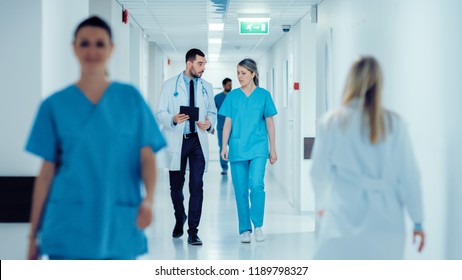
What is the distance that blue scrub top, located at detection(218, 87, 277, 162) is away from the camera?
15.9ft

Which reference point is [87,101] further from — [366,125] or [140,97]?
[366,125]

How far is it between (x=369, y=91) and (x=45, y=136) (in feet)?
3.26

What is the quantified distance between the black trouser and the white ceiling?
6.45ft

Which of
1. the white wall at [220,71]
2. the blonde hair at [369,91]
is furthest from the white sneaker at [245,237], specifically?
the white wall at [220,71]

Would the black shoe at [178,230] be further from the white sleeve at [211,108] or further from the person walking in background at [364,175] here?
the person walking in background at [364,175]

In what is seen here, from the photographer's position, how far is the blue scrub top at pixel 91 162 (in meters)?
2.05

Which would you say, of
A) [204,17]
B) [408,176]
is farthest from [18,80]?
[204,17]

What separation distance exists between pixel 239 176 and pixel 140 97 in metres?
2.82

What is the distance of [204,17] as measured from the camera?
748cm

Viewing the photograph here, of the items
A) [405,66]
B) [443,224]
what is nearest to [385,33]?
[405,66]

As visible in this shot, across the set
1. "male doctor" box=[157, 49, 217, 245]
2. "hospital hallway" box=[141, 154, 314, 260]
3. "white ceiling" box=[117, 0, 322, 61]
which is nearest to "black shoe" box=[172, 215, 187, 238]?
"hospital hallway" box=[141, 154, 314, 260]

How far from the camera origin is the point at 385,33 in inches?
124

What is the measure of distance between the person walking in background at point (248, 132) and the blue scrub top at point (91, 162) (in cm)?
273

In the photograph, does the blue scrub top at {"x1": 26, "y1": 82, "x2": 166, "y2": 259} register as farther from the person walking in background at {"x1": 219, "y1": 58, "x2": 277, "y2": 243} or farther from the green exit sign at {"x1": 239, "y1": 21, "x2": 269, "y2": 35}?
the green exit sign at {"x1": 239, "y1": 21, "x2": 269, "y2": 35}
